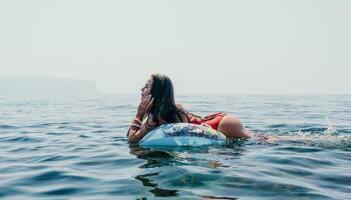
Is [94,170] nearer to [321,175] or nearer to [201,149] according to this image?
[201,149]

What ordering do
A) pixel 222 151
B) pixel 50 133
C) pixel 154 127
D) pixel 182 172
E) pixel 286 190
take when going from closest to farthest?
1. pixel 286 190
2. pixel 182 172
3. pixel 222 151
4. pixel 154 127
5. pixel 50 133

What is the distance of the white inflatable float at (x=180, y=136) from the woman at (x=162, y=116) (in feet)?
0.93

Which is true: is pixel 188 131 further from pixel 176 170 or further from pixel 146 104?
pixel 176 170

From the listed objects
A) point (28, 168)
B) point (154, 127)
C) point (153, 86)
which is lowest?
point (28, 168)

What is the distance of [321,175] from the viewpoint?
23.6 feet

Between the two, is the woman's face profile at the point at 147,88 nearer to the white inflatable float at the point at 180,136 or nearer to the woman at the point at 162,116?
the woman at the point at 162,116

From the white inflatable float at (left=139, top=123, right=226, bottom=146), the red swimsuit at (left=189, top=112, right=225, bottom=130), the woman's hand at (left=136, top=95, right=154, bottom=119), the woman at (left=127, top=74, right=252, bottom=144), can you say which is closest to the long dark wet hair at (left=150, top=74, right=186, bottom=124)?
the woman at (left=127, top=74, right=252, bottom=144)

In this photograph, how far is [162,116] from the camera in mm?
10062

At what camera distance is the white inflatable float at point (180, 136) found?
973cm

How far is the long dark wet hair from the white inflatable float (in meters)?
0.29

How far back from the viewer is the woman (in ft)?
31.9

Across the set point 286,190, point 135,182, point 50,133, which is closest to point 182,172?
point 135,182

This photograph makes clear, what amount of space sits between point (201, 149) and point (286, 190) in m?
3.59

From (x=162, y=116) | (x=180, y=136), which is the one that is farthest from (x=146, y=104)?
(x=180, y=136)
